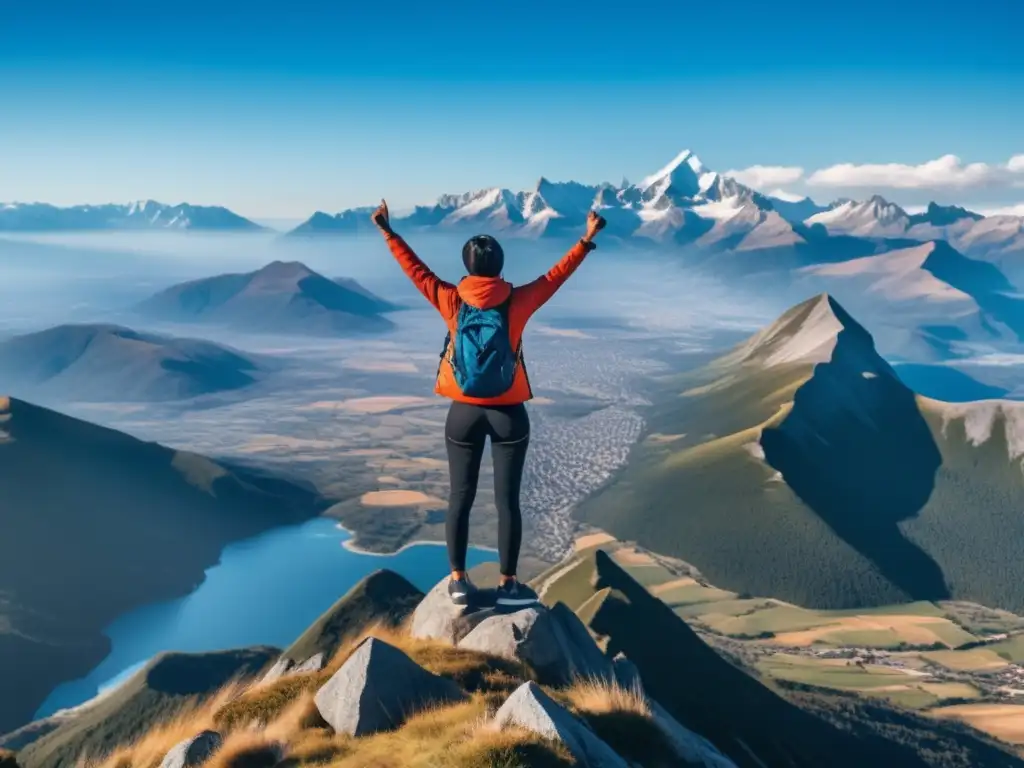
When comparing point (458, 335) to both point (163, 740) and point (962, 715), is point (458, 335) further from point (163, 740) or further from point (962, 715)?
point (962, 715)

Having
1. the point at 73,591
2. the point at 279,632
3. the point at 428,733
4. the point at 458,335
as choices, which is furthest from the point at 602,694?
the point at 73,591

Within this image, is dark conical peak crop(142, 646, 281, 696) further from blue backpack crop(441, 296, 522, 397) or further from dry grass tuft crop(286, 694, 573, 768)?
dry grass tuft crop(286, 694, 573, 768)

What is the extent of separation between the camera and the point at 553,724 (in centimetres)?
1230

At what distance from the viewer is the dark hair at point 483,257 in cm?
1736

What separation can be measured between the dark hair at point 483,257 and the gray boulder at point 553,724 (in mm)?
8919

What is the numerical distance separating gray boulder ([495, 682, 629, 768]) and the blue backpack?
6658 millimetres

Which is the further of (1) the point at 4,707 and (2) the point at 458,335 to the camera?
(1) the point at 4,707

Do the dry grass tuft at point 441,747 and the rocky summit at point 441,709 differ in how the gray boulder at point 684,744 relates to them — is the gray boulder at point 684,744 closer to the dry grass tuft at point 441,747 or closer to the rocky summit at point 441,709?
the rocky summit at point 441,709

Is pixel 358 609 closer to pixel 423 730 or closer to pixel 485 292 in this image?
pixel 485 292

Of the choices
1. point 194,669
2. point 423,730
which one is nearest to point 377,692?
point 423,730

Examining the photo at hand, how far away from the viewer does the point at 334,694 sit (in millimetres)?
14625

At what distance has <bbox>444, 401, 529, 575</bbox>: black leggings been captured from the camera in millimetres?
17875

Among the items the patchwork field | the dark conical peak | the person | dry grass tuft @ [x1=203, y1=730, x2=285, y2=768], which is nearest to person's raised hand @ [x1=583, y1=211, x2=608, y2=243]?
the person

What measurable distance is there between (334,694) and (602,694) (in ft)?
18.3
